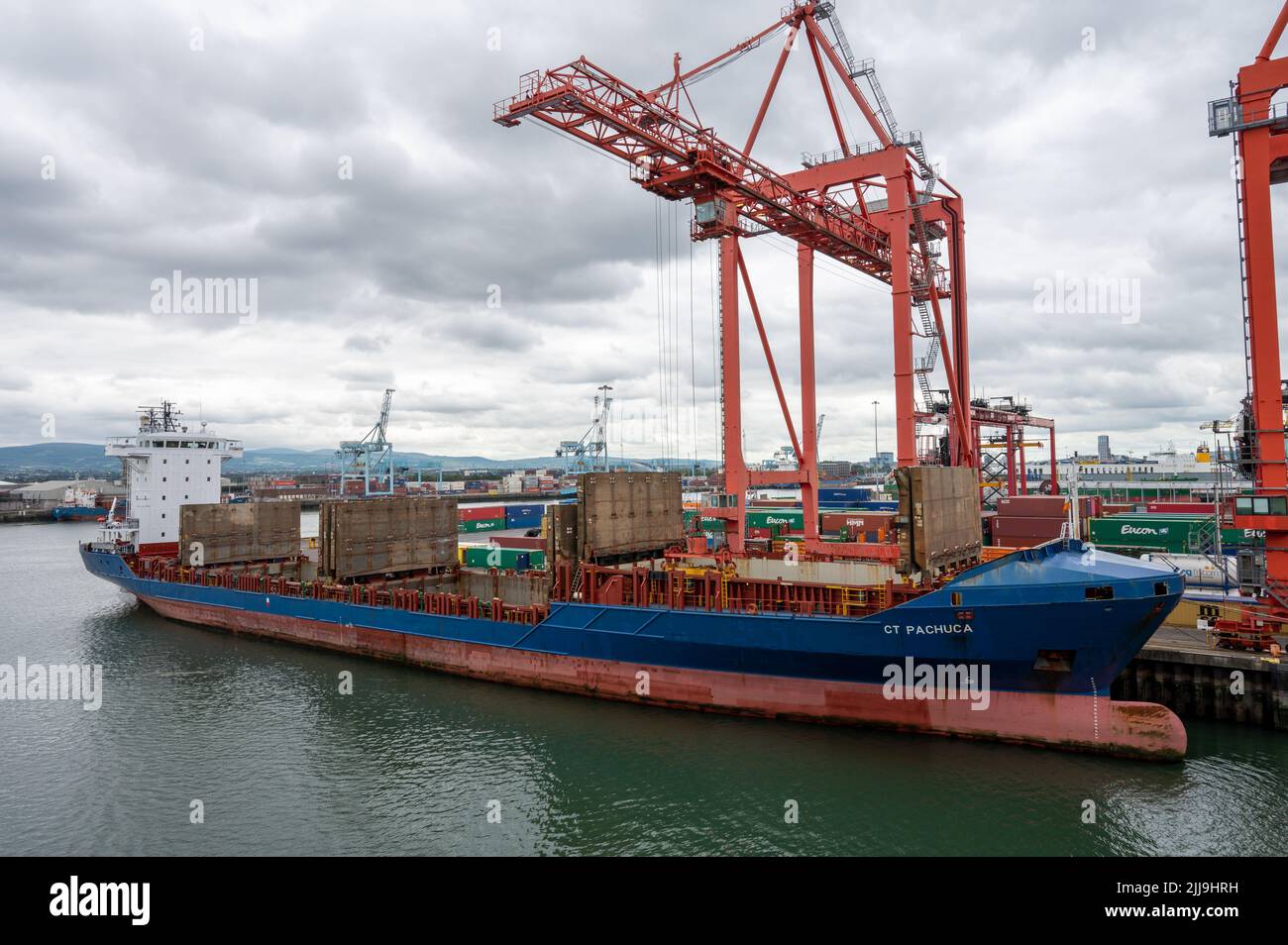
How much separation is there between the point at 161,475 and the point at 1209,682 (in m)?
39.8

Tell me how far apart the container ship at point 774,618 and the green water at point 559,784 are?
2.49 ft

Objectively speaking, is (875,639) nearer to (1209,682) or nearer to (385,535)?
(1209,682)

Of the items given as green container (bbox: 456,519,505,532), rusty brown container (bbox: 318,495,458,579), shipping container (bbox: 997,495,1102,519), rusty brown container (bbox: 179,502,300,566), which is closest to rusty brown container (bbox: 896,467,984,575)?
shipping container (bbox: 997,495,1102,519)

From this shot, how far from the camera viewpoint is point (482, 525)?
5600 cm

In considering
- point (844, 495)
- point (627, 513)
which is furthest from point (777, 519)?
point (627, 513)

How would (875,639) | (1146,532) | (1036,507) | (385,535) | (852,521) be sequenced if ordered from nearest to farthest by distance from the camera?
1. (875,639)
2. (385,535)
3. (1036,507)
4. (1146,532)
5. (852,521)

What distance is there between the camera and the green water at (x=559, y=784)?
1072 centimetres

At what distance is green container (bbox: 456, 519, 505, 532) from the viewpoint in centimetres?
5453

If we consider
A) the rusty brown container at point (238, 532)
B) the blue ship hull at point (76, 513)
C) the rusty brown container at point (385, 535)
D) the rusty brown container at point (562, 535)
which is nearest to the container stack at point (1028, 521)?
the rusty brown container at point (562, 535)

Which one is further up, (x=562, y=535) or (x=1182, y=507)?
(x=562, y=535)
